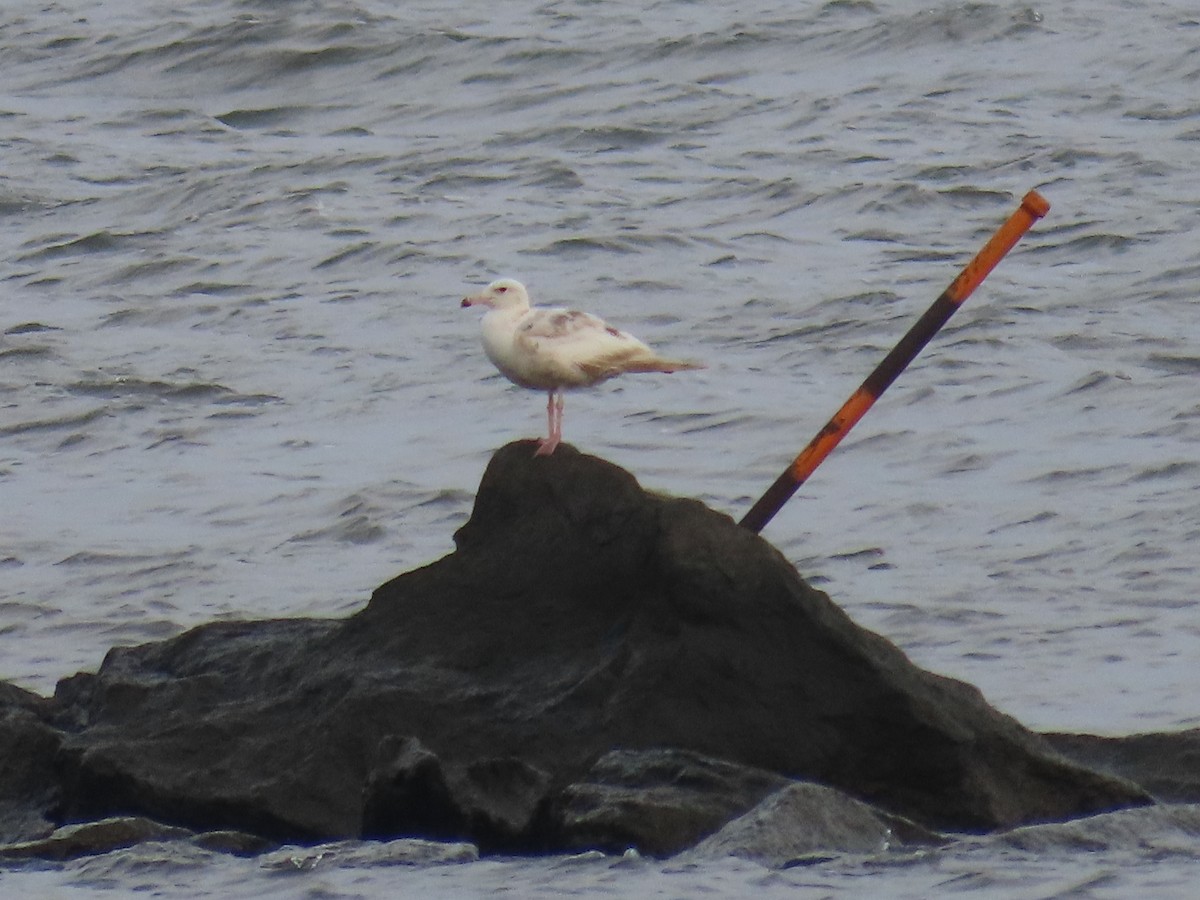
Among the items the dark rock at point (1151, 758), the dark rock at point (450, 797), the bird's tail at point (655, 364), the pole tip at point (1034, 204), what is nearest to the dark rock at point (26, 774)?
the dark rock at point (450, 797)

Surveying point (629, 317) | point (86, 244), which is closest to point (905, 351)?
point (629, 317)

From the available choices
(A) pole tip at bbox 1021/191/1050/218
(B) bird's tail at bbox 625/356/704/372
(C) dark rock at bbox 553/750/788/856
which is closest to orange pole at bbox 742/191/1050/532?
(A) pole tip at bbox 1021/191/1050/218

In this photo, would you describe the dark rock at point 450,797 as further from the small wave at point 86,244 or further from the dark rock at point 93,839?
the small wave at point 86,244

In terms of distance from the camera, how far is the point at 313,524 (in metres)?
14.7

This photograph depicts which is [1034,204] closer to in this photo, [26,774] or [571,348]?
[571,348]

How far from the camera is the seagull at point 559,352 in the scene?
8734 millimetres

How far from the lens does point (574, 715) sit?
8102 millimetres

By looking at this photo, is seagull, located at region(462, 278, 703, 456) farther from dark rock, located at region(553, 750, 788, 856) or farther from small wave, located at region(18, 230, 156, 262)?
small wave, located at region(18, 230, 156, 262)

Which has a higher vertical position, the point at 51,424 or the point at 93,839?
the point at 93,839

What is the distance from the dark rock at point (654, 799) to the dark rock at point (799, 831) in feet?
0.27

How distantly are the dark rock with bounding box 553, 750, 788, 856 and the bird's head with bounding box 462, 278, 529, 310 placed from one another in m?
2.09

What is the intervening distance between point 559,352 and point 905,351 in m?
1.35

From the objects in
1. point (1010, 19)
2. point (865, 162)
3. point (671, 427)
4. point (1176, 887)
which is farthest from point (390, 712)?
point (1010, 19)

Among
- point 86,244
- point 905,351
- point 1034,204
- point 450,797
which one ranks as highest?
point 1034,204
